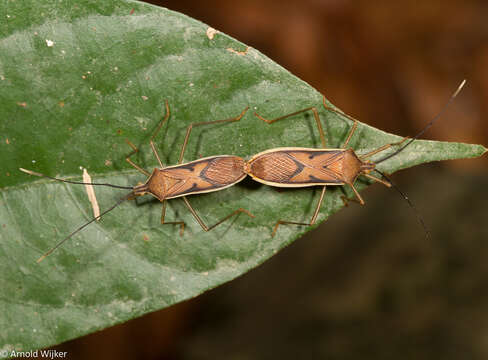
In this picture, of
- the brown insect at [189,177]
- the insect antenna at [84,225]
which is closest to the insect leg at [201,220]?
the brown insect at [189,177]

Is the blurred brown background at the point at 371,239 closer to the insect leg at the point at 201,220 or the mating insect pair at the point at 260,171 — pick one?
the mating insect pair at the point at 260,171

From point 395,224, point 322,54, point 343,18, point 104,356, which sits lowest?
point 104,356

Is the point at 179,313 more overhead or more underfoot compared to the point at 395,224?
more underfoot

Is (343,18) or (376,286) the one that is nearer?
(376,286)

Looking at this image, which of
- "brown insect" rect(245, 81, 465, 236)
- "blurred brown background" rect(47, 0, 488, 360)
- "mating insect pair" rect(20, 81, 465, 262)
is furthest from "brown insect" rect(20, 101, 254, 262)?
"blurred brown background" rect(47, 0, 488, 360)

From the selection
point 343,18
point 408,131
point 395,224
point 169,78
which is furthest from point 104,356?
point 343,18

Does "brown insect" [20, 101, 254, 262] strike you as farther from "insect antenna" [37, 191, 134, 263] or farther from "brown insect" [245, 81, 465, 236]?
"brown insect" [245, 81, 465, 236]

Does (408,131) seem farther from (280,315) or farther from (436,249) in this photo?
(280,315)

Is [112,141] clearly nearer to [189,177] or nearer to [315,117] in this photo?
[189,177]
